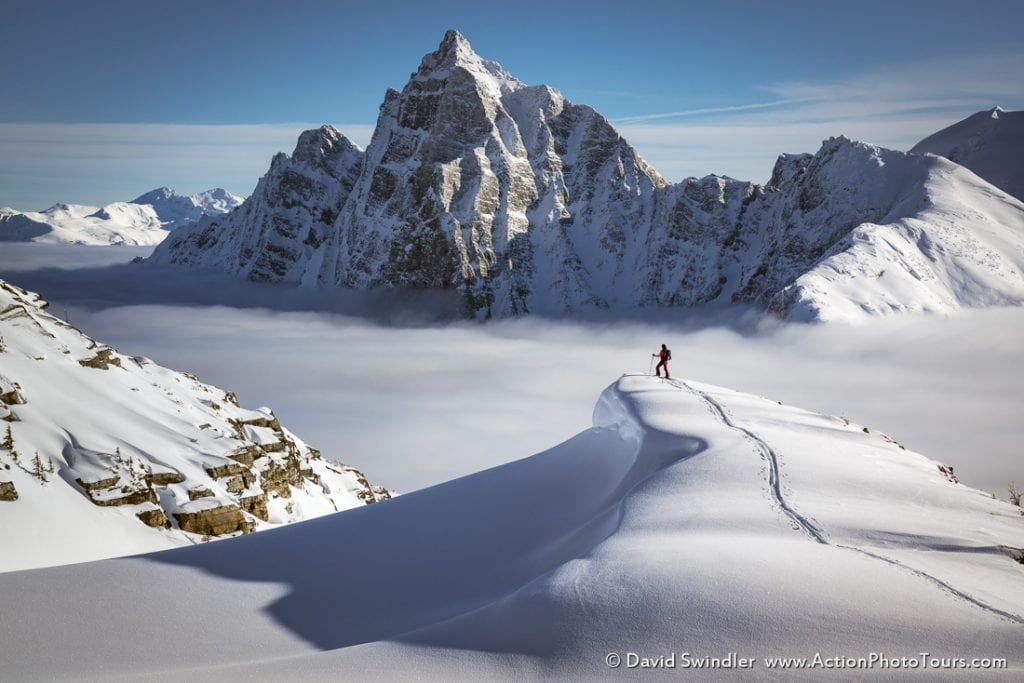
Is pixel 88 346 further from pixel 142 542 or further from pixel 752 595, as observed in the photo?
pixel 752 595

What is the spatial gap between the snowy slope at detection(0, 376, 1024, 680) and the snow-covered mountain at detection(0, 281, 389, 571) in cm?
2786

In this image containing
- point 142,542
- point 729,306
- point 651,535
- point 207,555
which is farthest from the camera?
point 729,306

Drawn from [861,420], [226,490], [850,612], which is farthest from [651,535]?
[861,420]

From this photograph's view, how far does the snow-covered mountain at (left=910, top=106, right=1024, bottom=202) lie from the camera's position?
147 m

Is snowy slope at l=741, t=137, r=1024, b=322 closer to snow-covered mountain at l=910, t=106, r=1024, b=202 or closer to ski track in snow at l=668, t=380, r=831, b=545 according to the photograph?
snow-covered mountain at l=910, t=106, r=1024, b=202

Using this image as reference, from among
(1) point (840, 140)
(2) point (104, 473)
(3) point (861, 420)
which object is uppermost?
(1) point (840, 140)

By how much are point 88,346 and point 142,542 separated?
20.8 meters

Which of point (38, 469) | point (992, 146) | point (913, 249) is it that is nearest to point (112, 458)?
point (38, 469)

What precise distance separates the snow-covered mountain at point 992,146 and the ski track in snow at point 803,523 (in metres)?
167

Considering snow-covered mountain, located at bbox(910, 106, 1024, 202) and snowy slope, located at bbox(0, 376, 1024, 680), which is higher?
snow-covered mountain, located at bbox(910, 106, 1024, 202)

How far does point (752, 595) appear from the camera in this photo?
24.4 feet

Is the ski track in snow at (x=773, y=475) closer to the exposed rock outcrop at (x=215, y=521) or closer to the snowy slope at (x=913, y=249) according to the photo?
the exposed rock outcrop at (x=215, y=521)

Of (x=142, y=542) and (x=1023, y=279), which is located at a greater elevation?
(x=1023, y=279)

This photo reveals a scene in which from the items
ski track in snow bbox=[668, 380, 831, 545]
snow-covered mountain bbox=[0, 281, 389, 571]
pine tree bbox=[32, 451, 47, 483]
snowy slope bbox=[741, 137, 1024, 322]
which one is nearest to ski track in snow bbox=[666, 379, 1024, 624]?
ski track in snow bbox=[668, 380, 831, 545]
